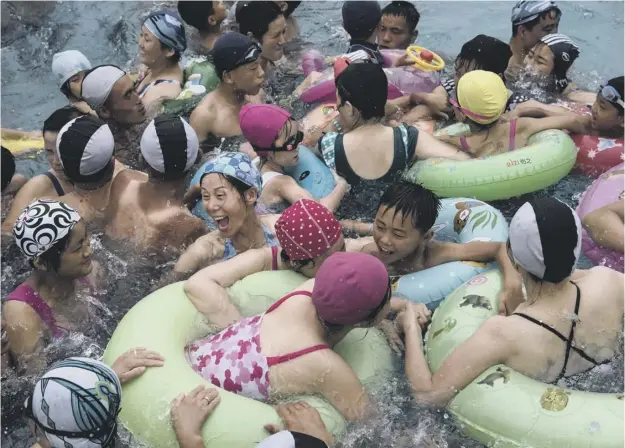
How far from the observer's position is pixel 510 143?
22.5 ft

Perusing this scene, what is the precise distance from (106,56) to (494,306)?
822 centimetres

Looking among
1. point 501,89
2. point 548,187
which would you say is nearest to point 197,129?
point 501,89

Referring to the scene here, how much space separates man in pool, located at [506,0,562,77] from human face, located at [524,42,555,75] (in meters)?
0.22

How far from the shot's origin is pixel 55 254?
15.6 ft

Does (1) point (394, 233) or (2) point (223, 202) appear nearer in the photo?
(1) point (394, 233)

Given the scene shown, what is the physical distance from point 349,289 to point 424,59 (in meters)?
4.72

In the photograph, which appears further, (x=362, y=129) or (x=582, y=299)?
(x=362, y=129)

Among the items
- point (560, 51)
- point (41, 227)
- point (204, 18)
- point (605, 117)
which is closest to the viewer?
point (41, 227)

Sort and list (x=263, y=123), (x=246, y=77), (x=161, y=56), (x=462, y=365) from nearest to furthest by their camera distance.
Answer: (x=462, y=365) → (x=263, y=123) → (x=246, y=77) → (x=161, y=56)

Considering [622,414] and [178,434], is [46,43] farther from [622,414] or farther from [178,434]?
[622,414]

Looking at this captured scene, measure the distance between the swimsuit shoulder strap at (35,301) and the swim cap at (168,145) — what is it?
1.42m

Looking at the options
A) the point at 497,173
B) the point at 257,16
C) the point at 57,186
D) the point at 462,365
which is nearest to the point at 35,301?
the point at 57,186

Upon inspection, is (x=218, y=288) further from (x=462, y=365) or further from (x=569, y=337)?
(x=569, y=337)

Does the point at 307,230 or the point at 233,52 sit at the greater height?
the point at 233,52
